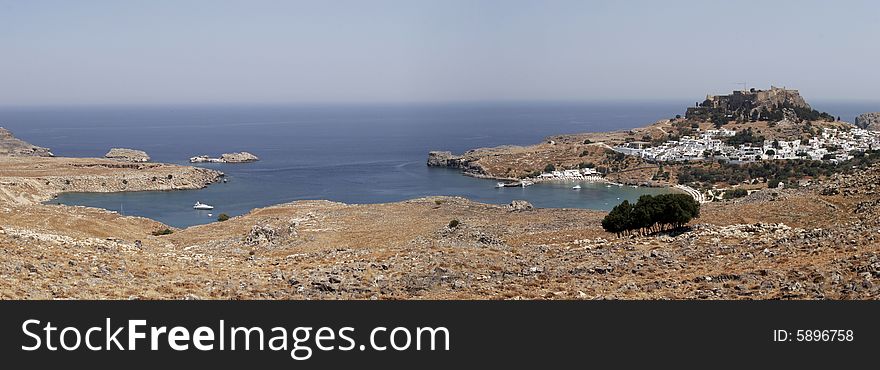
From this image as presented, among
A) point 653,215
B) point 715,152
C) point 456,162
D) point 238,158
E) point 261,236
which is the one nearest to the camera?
point 653,215

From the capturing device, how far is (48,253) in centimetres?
1889

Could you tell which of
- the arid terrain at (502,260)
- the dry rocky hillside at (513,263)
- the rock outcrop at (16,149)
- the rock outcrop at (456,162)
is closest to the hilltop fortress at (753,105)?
the rock outcrop at (456,162)

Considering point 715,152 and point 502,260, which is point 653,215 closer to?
point 502,260

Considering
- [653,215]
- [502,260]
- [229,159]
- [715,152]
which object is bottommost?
[229,159]

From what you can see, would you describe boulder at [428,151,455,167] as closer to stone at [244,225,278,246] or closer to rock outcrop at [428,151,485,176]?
rock outcrop at [428,151,485,176]

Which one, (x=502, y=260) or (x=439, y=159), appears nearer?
(x=502, y=260)

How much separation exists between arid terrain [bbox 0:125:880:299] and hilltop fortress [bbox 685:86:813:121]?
13326cm

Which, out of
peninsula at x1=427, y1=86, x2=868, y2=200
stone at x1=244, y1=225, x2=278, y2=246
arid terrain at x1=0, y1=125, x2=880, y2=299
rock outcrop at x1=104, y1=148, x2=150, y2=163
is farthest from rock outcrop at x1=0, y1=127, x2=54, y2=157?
stone at x1=244, y1=225, x2=278, y2=246

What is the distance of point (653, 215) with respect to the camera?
1137 inches

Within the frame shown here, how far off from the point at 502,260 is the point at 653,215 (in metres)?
10.6

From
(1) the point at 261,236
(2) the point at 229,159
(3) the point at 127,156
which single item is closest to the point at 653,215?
(1) the point at 261,236

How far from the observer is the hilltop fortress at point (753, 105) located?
516 feet

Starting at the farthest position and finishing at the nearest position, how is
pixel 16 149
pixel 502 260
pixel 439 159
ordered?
pixel 16 149
pixel 439 159
pixel 502 260

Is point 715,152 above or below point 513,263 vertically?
below
